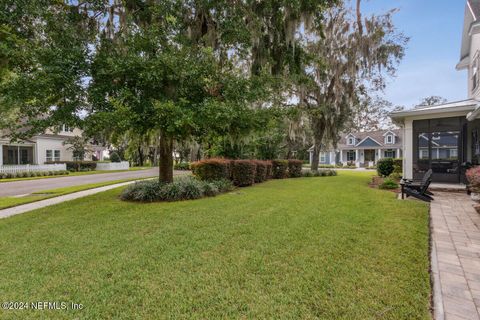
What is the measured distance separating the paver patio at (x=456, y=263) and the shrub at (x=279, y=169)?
9691mm

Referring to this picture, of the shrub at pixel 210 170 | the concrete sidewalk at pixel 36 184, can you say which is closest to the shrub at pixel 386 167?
the shrub at pixel 210 170

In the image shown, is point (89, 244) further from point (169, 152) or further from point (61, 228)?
point (169, 152)

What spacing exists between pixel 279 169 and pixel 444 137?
8128mm

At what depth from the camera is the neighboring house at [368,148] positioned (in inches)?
1278

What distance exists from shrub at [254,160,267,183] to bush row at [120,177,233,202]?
431 centimetres

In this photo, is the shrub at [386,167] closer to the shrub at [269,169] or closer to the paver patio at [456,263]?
the shrub at [269,169]

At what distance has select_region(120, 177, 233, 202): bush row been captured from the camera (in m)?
7.91

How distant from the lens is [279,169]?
15.5 m

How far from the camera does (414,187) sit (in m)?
7.62

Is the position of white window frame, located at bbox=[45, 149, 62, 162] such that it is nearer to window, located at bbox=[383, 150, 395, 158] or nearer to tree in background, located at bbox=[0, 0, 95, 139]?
tree in background, located at bbox=[0, 0, 95, 139]

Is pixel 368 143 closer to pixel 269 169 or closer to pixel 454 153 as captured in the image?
pixel 269 169

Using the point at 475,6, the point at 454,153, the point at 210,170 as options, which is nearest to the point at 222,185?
the point at 210,170

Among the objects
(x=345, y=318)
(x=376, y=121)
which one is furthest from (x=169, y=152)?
(x=376, y=121)

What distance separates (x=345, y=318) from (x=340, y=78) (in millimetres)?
15513
